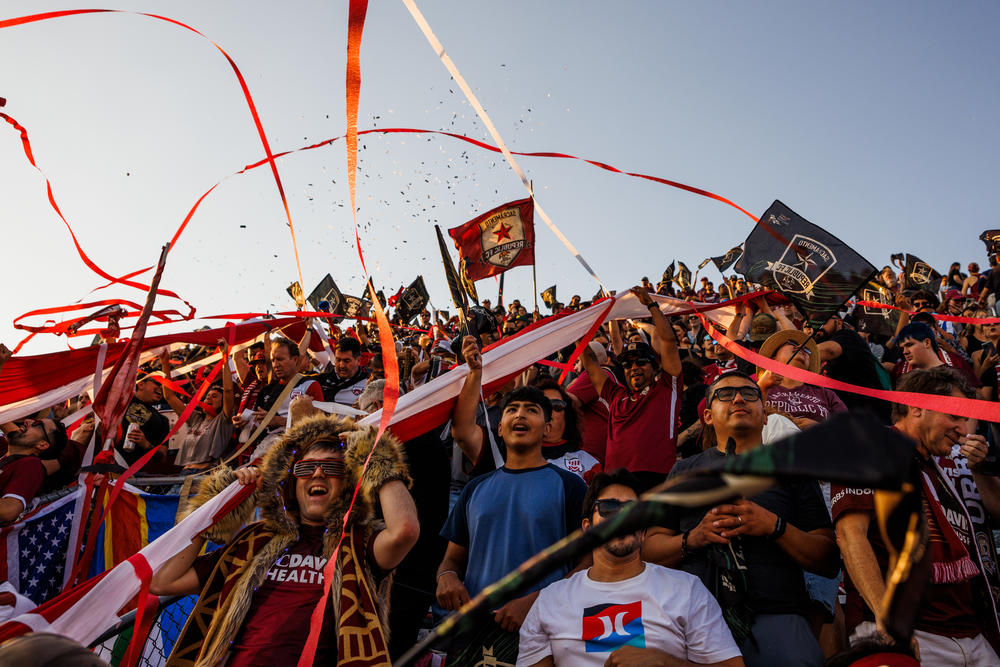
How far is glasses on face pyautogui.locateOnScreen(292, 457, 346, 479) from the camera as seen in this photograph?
3688 millimetres

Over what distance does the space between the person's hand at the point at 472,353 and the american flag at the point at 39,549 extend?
3322 mm

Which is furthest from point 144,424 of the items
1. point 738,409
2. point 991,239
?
point 991,239

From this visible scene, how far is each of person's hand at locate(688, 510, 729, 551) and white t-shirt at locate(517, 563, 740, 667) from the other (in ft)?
0.70

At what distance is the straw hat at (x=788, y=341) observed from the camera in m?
5.46

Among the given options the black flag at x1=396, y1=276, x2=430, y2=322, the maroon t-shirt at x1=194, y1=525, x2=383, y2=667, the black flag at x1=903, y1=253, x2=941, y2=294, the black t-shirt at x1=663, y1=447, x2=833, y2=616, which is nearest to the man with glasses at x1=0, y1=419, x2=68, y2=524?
the maroon t-shirt at x1=194, y1=525, x2=383, y2=667

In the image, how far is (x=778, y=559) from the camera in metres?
3.40

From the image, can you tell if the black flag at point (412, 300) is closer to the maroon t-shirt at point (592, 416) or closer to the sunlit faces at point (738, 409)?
the maroon t-shirt at point (592, 416)

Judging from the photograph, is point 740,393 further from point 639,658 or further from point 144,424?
point 144,424

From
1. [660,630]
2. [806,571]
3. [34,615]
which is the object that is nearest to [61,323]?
[34,615]

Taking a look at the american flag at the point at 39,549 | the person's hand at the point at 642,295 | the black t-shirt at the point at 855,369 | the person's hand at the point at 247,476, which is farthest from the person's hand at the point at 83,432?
the black t-shirt at the point at 855,369

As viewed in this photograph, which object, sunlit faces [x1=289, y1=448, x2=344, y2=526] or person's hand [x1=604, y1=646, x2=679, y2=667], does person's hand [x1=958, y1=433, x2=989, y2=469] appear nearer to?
person's hand [x1=604, y1=646, x2=679, y2=667]

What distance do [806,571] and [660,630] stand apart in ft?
3.25

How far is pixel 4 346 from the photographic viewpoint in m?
5.08

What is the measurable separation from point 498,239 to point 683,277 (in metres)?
6.18
